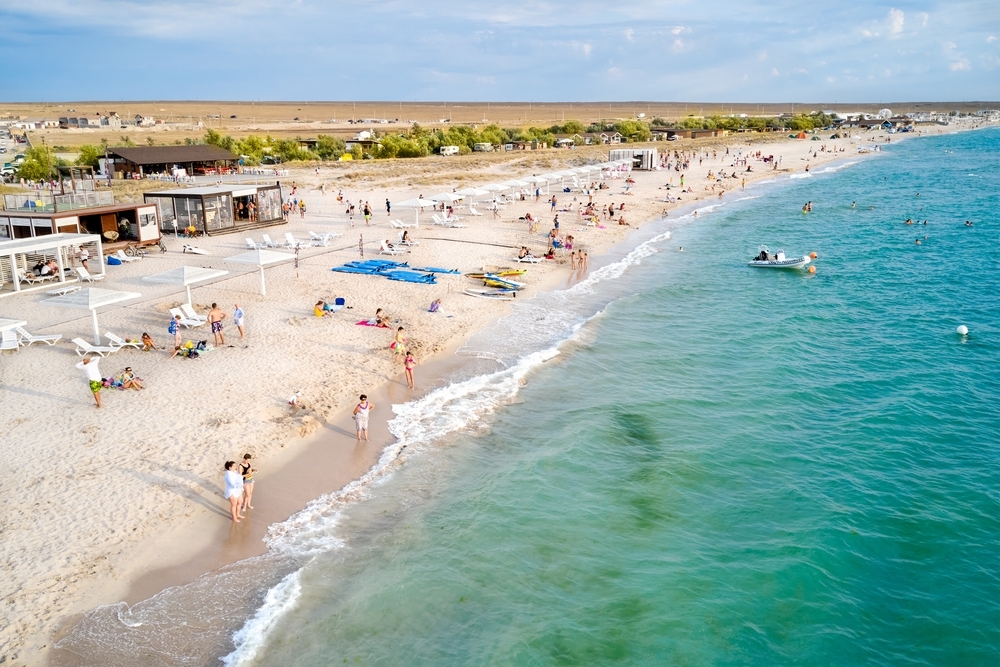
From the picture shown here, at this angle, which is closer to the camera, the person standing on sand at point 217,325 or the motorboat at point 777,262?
the person standing on sand at point 217,325

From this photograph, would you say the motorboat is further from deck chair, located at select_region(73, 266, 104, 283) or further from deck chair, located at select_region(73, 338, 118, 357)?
deck chair, located at select_region(73, 266, 104, 283)

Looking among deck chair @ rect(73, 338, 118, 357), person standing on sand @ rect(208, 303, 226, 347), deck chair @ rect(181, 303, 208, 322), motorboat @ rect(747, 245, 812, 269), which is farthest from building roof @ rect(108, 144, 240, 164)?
motorboat @ rect(747, 245, 812, 269)

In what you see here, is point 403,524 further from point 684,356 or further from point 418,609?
point 684,356

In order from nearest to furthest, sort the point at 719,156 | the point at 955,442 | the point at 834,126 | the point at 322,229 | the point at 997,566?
the point at 997,566 → the point at 955,442 → the point at 322,229 → the point at 719,156 → the point at 834,126

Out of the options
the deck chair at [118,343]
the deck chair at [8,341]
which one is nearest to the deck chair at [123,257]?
the deck chair at [8,341]

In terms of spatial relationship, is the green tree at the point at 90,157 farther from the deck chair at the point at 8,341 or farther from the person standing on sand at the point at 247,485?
the person standing on sand at the point at 247,485

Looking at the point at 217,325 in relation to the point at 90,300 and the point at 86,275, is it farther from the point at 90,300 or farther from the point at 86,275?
the point at 86,275

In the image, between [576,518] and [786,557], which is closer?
[786,557]

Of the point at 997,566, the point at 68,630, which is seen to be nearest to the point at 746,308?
the point at 997,566
